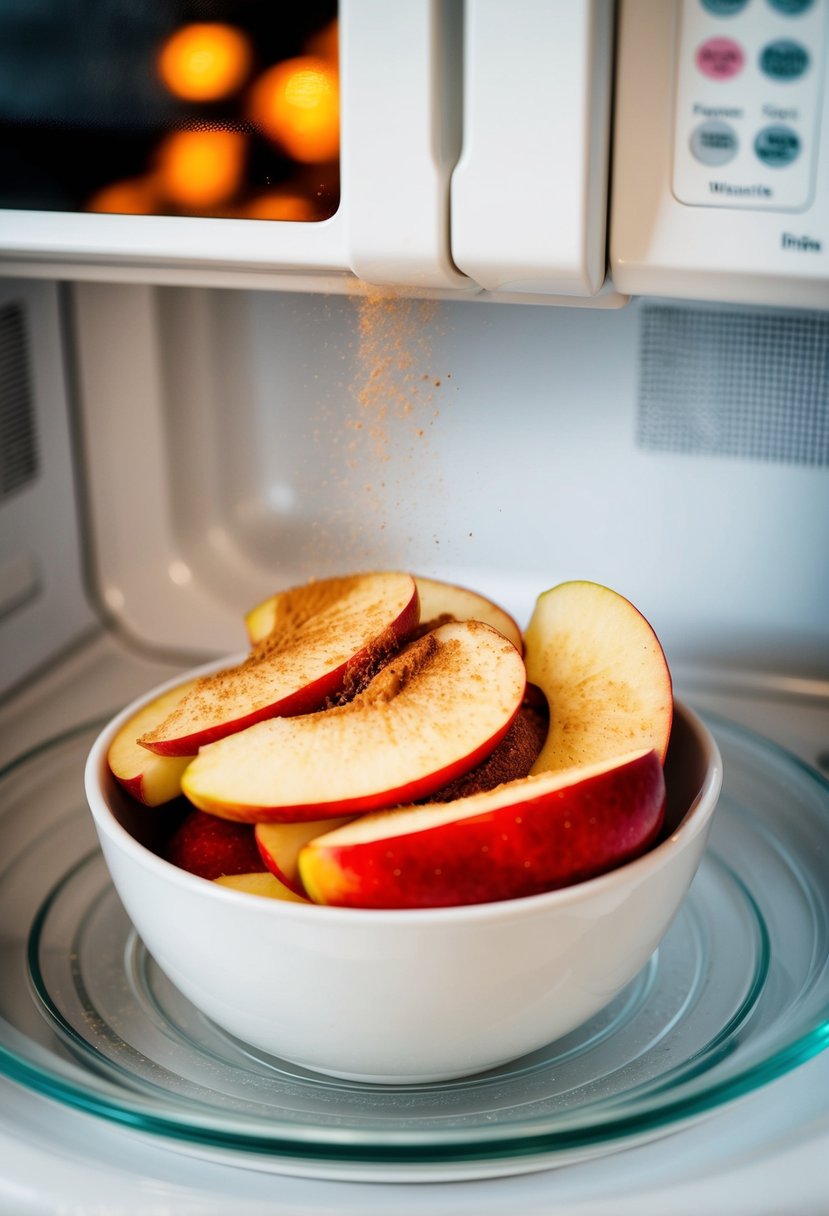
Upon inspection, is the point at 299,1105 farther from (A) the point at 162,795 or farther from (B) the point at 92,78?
(B) the point at 92,78

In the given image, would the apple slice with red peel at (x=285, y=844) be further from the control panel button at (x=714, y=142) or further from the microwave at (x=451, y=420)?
the control panel button at (x=714, y=142)

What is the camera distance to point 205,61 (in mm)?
455

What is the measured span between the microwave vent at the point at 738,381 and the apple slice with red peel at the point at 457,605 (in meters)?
0.19

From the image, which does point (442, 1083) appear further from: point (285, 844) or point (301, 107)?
point (301, 107)

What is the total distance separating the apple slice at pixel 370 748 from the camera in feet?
1.40

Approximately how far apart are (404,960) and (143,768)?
141 millimetres

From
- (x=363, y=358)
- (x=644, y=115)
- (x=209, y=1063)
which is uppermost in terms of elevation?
(x=644, y=115)

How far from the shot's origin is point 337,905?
1.35ft

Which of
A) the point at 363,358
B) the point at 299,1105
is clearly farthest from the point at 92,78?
the point at 299,1105

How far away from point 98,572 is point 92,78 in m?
0.39

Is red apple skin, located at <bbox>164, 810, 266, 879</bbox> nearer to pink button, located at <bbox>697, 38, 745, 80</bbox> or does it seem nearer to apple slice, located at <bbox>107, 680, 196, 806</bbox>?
apple slice, located at <bbox>107, 680, 196, 806</bbox>

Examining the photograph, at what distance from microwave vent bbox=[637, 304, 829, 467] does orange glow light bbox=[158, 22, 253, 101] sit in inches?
11.5

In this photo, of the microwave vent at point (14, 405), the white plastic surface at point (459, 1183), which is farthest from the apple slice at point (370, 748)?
the microwave vent at point (14, 405)

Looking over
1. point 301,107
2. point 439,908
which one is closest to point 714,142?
point 301,107
